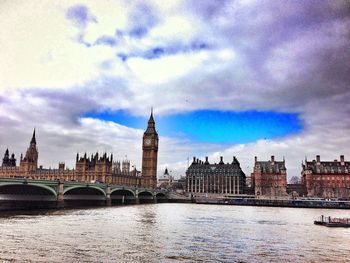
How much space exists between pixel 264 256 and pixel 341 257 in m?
4.89

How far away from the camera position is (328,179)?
137125mm

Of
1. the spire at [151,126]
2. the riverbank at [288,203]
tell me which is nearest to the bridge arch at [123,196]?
the riverbank at [288,203]

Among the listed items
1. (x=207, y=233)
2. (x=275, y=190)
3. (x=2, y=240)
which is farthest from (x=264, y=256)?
(x=275, y=190)

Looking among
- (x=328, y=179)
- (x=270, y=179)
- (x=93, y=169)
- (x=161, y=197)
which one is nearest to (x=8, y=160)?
(x=93, y=169)

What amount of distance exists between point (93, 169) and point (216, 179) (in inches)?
1959

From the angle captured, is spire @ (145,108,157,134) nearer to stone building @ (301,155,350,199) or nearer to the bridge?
stone building @ (301,155,350,199)

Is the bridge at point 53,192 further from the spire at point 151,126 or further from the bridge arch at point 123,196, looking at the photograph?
the spire at point 151,126

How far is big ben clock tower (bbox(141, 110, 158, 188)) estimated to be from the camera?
170 meters

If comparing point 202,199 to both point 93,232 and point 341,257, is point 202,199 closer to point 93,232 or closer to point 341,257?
point 93,232

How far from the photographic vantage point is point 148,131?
179625mm

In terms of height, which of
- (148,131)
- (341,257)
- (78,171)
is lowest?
(341,257)

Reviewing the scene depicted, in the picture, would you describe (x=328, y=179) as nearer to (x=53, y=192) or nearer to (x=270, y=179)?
(x=270, y=179)

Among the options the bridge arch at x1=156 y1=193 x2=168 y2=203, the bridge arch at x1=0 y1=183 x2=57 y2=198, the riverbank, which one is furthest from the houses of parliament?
the bridge arch at x1=0 y1=183 x2=57 y2=198

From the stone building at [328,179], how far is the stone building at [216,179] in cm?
2701
